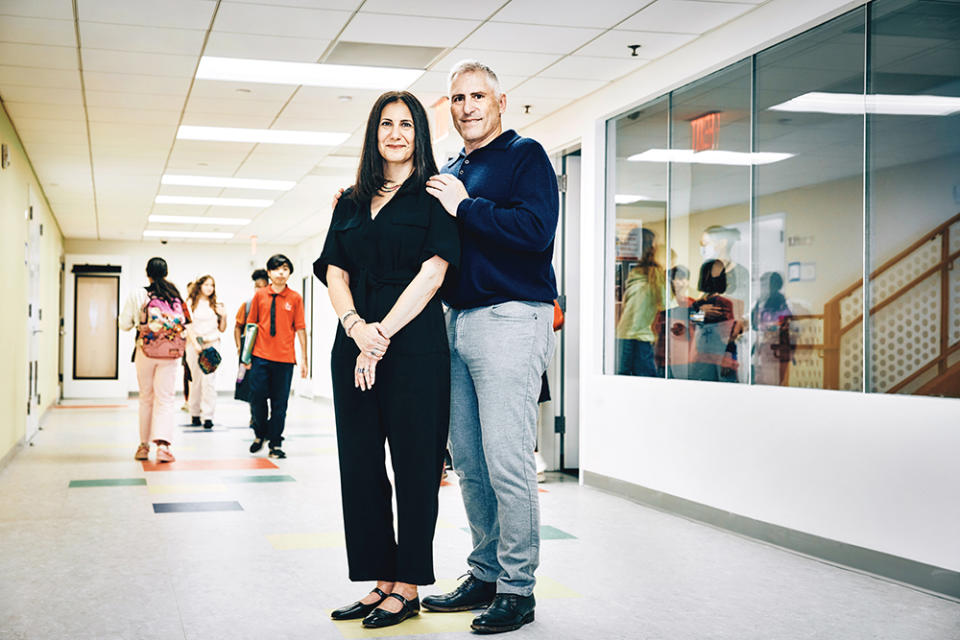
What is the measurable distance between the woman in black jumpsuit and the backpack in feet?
14.4

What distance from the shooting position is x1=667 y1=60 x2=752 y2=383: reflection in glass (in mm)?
5074

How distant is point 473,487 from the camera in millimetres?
2998

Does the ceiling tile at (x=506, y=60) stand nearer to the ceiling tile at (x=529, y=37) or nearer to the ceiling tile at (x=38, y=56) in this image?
the ceiling tile at (x=529, y=37)

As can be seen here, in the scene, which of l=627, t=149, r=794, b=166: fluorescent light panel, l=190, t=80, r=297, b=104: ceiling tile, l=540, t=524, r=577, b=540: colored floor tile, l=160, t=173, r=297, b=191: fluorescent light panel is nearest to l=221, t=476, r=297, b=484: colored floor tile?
l=540, t=524, r=577, b=540: colored floor tile

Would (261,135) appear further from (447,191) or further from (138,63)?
(447,191)

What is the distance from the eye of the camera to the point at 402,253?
2799 millimetres

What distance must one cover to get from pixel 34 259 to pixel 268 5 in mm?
5999

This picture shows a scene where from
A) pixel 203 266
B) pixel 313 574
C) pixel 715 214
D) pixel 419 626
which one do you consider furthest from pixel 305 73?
pixel 203 266

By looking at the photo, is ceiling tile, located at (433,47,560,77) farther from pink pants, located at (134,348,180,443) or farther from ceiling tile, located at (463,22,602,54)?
pink pants, located at (134,348,180,443)

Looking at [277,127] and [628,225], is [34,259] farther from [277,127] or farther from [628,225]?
[628,225]

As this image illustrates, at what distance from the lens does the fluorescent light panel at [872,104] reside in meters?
3.81

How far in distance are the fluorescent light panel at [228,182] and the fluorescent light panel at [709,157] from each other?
554cm

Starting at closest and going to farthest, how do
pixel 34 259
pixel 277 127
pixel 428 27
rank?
1. pixel 428 27
2. pixel 277 127
3. pixel 34 259

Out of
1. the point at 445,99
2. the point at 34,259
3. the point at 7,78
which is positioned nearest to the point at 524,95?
the point at 445,99
